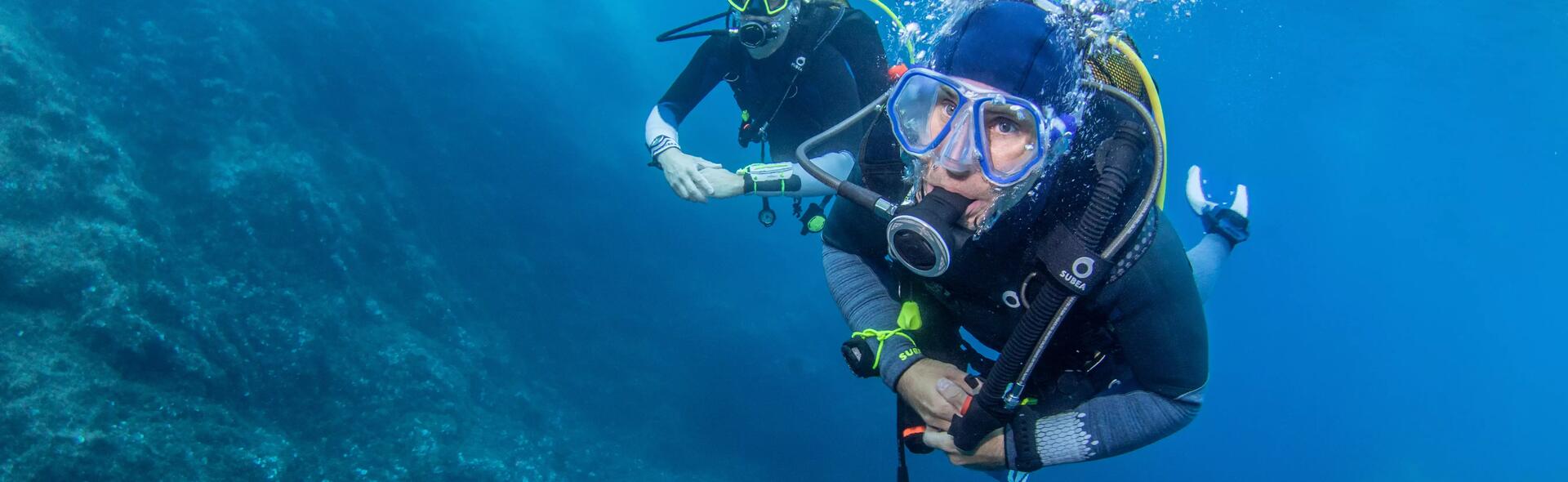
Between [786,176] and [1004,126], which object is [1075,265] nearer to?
[1004,126]

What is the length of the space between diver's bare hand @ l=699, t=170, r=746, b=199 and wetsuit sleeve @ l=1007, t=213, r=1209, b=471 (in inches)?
105

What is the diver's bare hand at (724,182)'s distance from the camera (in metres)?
4.43

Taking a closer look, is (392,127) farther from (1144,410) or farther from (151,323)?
(1144,410)

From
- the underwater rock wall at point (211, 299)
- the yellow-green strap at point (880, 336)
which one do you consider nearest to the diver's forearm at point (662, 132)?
the yellow-green strap at point (880, 336)

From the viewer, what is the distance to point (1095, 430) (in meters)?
2.26

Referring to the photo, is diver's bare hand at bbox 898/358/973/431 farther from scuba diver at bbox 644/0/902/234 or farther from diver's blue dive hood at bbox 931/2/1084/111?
scuba diver at bbox 644/0/902/234

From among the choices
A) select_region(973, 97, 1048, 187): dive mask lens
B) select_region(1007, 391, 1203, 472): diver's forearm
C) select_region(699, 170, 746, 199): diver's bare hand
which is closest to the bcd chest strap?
select_region(973, 97, 1048, 187): dive mask lens

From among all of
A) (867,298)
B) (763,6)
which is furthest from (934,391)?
(763,6)

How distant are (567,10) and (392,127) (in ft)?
49.5

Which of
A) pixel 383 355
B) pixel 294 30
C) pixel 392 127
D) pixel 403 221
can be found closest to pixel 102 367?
pixel 383 355

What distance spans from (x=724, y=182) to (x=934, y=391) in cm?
246

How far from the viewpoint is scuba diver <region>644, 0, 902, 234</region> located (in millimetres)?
4664

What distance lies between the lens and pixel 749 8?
562 centimetres

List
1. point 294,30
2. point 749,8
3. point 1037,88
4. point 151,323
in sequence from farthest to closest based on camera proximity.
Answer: point 294,30 → point 151,323 → point 749,8 → point 1037,88
